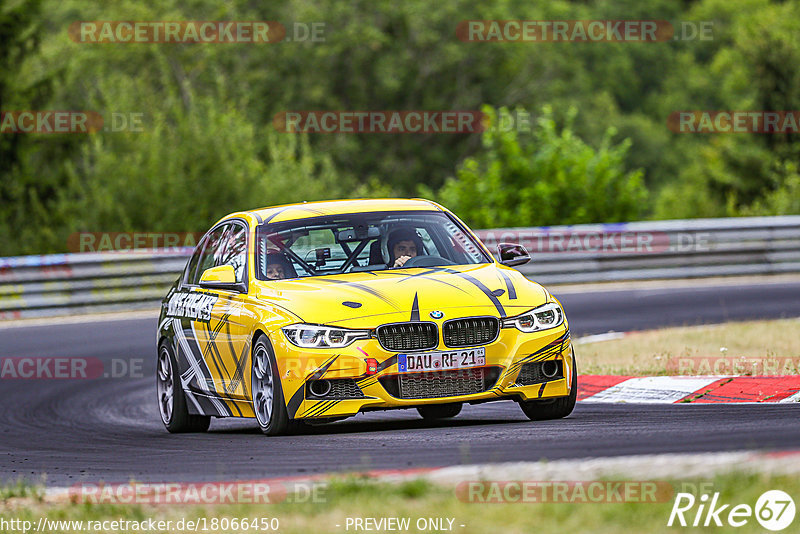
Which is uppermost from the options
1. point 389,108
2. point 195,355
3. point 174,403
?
point 389,108

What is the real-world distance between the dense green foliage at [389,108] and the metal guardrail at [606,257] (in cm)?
522

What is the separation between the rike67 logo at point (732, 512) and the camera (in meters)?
5.22

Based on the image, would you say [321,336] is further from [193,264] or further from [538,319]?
[193,264]

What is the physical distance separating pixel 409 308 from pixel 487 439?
44.0 inches

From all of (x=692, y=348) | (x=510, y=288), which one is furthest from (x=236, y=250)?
(x=692, y=348)

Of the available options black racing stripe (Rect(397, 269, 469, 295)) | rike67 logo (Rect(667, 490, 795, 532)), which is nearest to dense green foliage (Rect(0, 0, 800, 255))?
black racing stripe (Rect(397, 269, 469, 295))

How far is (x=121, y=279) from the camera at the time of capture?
22.7 m

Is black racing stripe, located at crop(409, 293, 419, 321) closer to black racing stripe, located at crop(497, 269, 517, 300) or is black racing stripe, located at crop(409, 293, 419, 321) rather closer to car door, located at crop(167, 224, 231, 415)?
black racing stripe, located at crop(497, 269, 517, 300)

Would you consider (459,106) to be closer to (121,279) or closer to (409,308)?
(121,279)

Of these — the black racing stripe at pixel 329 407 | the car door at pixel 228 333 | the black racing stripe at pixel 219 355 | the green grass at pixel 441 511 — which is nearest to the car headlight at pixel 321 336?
the black racing stripe at pixel 329 407

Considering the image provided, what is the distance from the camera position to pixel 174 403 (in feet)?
36.1

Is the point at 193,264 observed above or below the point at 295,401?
above

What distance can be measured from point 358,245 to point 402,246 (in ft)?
1.00

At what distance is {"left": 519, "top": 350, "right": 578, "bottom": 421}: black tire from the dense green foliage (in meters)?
20.1
